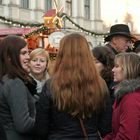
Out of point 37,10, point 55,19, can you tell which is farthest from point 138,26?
point 55,19

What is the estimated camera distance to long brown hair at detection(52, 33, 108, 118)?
3.61 meters

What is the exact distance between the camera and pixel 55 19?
12195mm

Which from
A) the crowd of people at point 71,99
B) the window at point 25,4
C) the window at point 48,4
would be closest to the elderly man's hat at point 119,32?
the crowd of people at point 71,99

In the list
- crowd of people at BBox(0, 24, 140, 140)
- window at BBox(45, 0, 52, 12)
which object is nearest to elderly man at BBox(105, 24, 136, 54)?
crowd of people at BBox(0, 24, 140, 140)

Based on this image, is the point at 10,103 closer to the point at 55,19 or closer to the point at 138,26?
the point at 55,19

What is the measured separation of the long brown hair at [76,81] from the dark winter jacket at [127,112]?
0.15m

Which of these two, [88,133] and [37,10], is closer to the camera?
[88,133]

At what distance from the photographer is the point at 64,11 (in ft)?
92.9

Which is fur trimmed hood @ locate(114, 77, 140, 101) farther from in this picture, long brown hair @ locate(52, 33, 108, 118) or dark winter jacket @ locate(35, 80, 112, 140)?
dark winter jacket @ locate(35, 80, 112, 140)

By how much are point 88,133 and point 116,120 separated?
219 mm

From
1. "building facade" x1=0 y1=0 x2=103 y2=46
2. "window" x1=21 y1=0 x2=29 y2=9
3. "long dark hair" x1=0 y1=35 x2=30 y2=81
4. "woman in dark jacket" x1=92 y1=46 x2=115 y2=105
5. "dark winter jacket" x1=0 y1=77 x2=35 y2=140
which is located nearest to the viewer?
"dark winter jacket" x1=0 y1=77 x2=35 y2=140

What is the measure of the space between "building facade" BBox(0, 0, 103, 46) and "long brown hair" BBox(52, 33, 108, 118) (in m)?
15.4

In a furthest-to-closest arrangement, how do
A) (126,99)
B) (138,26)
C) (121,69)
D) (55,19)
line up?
(138,26) < (55,19) < (121,69) < (126,99)

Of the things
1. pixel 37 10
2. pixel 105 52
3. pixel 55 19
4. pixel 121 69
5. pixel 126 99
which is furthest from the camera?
pixel 37 10
